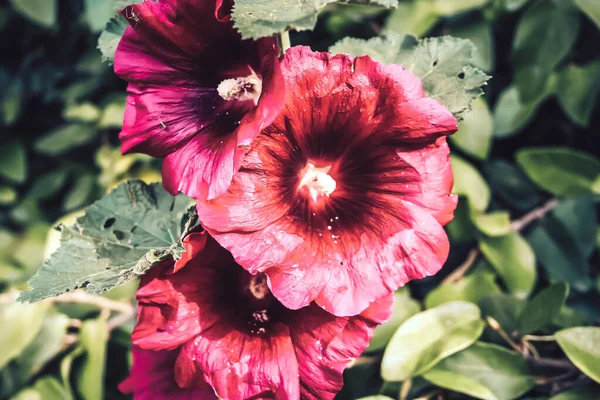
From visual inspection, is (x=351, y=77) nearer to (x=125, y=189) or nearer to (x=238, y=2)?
(x=238, y=2)

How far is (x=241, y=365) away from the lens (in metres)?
0.48

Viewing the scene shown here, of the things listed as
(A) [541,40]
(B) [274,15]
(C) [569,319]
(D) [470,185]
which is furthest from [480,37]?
(B) [274,15]

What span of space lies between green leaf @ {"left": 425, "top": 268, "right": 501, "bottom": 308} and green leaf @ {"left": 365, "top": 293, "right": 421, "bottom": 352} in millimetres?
27

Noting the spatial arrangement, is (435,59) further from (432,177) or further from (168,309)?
(168,309)

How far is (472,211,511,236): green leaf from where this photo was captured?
0.79m

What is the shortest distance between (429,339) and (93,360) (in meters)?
0.50

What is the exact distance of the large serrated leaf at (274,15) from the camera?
388 millimetres

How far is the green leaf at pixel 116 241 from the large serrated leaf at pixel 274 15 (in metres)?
0.19

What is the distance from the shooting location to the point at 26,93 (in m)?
1.24

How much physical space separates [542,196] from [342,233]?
1.91 feet

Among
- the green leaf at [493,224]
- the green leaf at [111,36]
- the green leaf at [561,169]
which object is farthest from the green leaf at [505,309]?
the green leaf at [111,36]

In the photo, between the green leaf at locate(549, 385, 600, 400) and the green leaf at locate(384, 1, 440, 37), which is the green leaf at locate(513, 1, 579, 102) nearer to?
the green leaf at locate(384, 1, 440, 37)

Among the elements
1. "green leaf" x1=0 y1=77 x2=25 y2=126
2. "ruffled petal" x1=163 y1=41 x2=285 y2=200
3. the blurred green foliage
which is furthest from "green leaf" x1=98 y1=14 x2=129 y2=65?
"green leaf" x1=0 y1=77 x2=25 y2=126

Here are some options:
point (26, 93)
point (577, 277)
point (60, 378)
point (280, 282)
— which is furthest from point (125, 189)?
point (26, 93)
